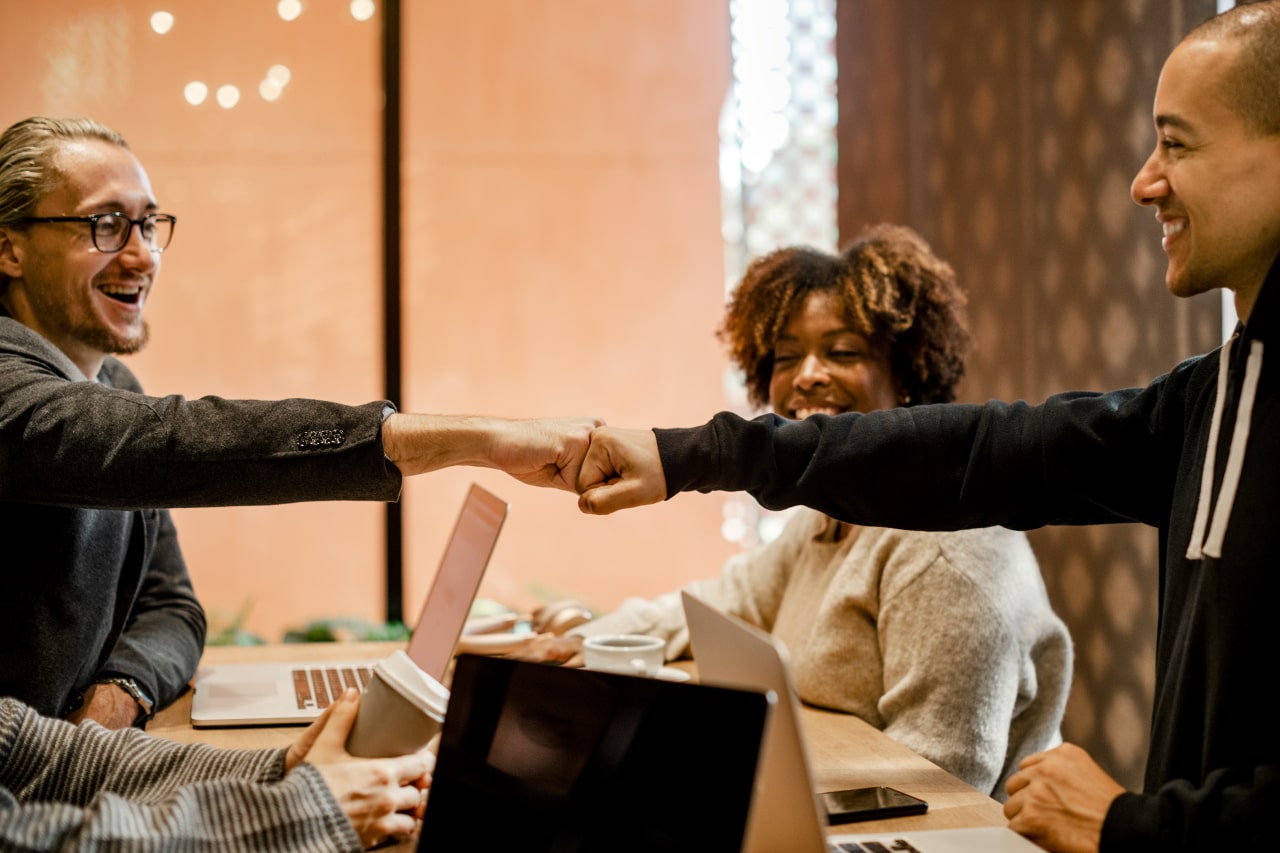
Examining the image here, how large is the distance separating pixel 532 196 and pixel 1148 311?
1.94 meters

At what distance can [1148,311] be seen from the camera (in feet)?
9.28

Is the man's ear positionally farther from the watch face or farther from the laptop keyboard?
the laptop keyboard

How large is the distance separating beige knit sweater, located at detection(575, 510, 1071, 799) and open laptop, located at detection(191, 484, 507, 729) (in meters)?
0.66

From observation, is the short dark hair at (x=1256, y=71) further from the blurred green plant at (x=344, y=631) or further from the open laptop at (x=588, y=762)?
the blurred green plant at (x=344, y=631)

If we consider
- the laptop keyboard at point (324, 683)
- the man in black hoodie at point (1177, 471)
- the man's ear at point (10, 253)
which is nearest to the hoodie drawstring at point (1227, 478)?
the man in black hoodie at point (1177, 471)

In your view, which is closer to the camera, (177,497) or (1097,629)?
(177,497)

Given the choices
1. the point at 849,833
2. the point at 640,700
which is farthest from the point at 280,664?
the point at 640,700

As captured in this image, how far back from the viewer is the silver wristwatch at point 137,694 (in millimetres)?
1754

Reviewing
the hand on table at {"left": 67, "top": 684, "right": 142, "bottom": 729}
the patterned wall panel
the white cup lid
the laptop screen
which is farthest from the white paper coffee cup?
the patterned wall panel

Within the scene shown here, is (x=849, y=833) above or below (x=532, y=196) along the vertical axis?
below

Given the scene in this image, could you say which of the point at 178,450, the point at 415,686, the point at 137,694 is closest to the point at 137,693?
the point at 137,694

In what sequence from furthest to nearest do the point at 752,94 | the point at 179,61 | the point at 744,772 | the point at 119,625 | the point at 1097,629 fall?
the point at 752,94
the point at 179,61
the point at 1097,629
the point at 119,625
the point at 744,772

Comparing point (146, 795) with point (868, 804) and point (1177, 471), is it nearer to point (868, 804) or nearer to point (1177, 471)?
point (868, 804)

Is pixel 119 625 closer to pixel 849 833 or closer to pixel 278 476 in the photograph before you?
pixel 278 476
